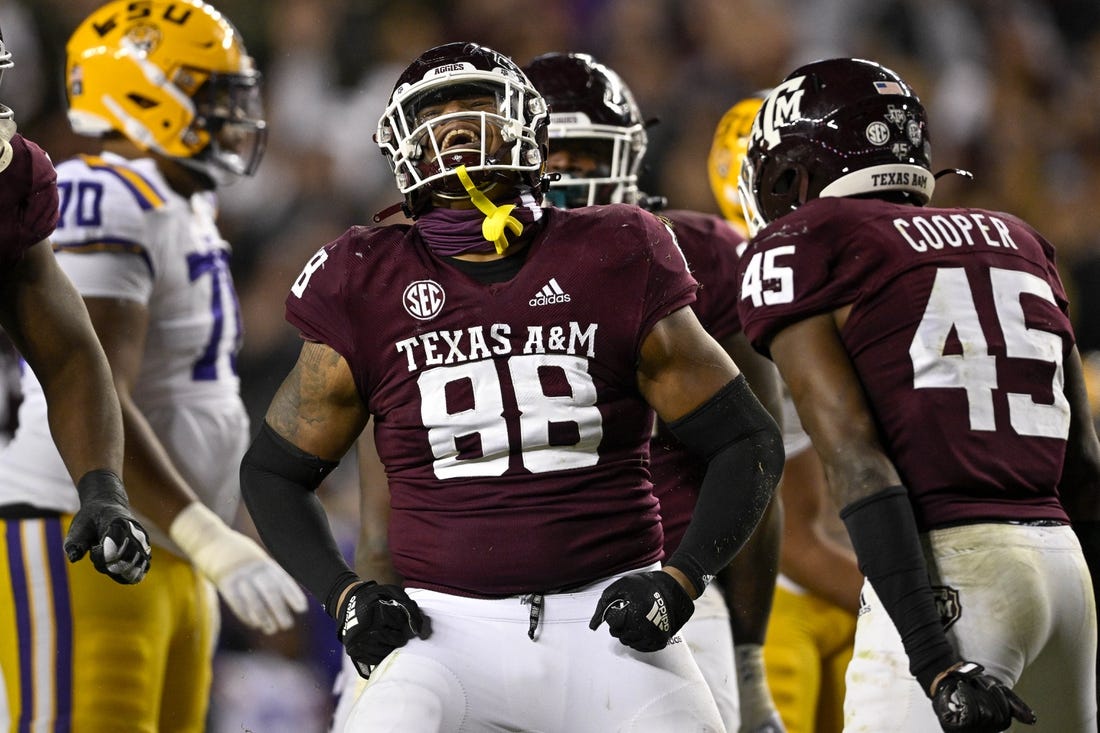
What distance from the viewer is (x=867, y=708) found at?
2.54 m

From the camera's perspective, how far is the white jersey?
3592 millimetres

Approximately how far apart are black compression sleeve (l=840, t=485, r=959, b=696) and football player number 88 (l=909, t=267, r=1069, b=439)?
0.20 m

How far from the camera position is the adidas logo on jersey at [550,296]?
7.86 feet

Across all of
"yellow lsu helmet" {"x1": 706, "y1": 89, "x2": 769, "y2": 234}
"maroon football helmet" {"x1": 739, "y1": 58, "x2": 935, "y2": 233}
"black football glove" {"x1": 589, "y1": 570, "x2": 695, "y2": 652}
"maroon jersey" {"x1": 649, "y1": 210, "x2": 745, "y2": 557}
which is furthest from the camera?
"yellow lsu helmet" {"x1": 706, "y1": 89, "x2": 769, "y2": 234}

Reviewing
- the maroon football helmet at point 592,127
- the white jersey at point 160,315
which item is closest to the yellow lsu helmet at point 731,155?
the maroon football helmet at point 592,127

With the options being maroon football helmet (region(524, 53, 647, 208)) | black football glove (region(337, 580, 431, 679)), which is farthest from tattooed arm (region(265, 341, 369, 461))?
maroon football helmet (region(524, 53, 647, 208))

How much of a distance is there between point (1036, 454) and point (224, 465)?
2.16 metres

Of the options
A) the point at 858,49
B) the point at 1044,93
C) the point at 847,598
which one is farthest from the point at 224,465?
the point at 1044,93

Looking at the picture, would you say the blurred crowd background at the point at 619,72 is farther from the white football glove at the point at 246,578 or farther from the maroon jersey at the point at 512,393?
the maroon jersey at the point at 512,393

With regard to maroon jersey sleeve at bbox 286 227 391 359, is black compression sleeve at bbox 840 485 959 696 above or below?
below

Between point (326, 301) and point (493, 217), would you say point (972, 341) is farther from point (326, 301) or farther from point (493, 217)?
point (326, 301)

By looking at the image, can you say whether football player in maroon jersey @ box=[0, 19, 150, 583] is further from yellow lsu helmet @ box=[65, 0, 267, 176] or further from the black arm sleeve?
yellow lsu helmet @ box=[65, 0, 267, 176]

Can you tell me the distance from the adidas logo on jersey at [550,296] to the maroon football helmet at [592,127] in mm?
1148

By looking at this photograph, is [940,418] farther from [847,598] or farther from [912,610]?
[847,598]
